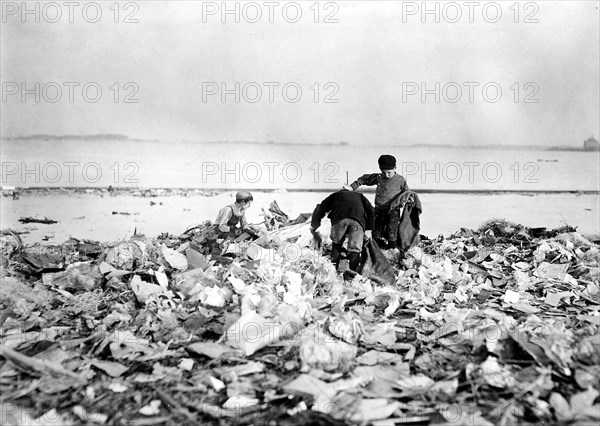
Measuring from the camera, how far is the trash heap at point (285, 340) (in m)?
2.98

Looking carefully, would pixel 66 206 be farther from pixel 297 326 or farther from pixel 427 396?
pixel 427 396

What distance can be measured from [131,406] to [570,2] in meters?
9.37

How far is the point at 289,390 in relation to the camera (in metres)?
3.11

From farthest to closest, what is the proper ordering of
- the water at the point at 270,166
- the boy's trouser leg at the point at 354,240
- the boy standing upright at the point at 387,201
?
the water at the point at 270,166, the boy standing upright at the point at 387,201, the boy's trouser leg at the point at 354,240

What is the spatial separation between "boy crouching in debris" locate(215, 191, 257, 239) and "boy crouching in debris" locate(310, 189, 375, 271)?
1.01 m

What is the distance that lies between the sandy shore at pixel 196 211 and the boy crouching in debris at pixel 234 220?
2.72m

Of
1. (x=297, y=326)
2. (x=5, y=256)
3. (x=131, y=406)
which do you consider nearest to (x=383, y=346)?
(x=297, y=326)

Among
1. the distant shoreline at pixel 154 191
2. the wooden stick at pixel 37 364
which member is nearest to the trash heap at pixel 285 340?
the wooden stick at pixel 37 364

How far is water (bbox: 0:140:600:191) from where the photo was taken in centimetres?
1344

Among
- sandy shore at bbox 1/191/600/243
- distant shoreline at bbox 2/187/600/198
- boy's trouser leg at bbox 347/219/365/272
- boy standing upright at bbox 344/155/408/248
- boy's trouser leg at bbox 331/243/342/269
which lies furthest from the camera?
distant shoreline at bbox 2/187/600/198

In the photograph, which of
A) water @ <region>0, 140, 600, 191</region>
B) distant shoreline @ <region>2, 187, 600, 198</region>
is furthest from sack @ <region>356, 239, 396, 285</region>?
water @ <region>0, 140, 600, 191</region>

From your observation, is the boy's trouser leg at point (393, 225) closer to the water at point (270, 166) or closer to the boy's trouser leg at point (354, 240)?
the boy's trouser leg at point (354, 240)

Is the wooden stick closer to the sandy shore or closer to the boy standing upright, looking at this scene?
the boy standing upright

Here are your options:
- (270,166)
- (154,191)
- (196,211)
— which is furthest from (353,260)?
(270,166)
